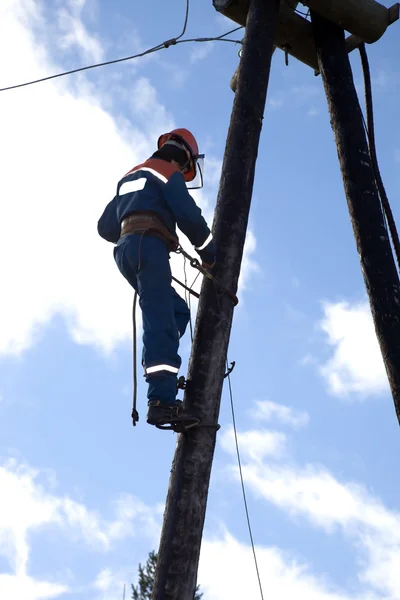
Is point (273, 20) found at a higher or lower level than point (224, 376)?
higher

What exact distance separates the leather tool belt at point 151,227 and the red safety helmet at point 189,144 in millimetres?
648

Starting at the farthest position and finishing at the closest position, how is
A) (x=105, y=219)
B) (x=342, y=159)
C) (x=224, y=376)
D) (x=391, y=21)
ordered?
1. (x=391, y=21)
2. (x=342, y=159)
3. (x=105, y=219)
4. (x=224, y=376)

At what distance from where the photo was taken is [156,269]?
13.7 ft

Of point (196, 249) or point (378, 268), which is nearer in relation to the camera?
point (196, 249)

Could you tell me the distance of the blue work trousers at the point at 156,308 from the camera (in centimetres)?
396

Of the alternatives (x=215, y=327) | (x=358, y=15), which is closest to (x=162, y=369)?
(x=215, y=327)

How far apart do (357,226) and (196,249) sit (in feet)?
4.93

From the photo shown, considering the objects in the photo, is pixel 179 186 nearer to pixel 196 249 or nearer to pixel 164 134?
pixel 196 249

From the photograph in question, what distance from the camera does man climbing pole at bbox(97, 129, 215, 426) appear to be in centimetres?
395

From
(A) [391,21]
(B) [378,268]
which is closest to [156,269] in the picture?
(B) [378,268]

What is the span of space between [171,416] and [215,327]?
54 cm

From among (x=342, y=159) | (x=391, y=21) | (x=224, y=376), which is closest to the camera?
(x=224, y=376)

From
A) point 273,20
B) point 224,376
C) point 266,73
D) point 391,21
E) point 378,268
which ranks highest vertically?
point 391,21

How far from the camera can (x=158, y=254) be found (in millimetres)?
4211
